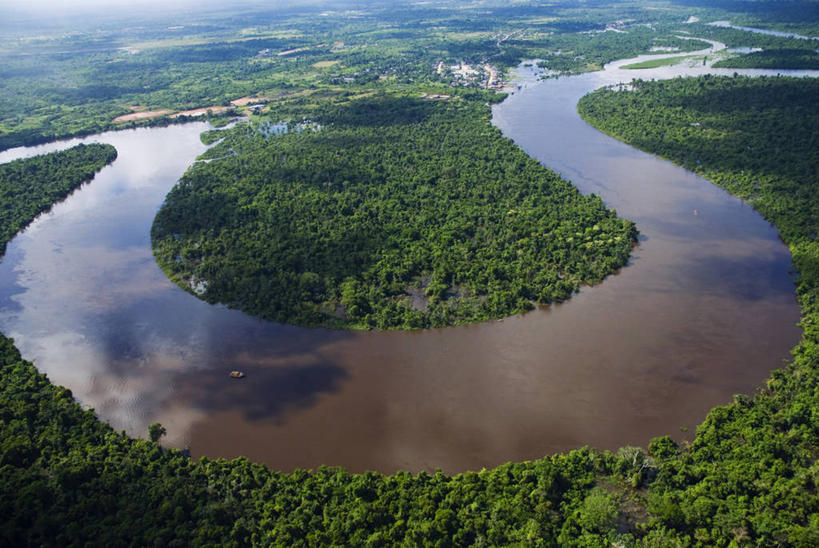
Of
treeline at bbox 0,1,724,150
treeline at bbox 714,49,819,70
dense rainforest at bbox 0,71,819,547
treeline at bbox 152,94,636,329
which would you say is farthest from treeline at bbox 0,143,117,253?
treeline at bbox 714,49,819,70

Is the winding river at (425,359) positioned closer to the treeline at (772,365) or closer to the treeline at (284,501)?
the treeline at (772,365)

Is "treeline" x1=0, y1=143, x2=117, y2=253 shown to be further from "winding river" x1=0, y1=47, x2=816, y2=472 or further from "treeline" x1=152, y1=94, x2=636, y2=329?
"treeline" x1=152, y1=94, x2=636, y2=329

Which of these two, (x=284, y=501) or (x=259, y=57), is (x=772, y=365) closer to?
(x=284, y=501)

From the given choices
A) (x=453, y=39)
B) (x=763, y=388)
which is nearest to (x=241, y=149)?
(x=763, y=388)

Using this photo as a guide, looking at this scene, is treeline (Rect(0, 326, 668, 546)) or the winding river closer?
treeline (Rect(0, 326, 668, 546))

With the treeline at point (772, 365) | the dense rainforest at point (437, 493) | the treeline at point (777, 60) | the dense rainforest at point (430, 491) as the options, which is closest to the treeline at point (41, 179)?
the dense rainforest at point (430, 491)

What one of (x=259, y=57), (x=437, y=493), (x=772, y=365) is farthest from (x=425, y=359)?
(x=259, y=57)

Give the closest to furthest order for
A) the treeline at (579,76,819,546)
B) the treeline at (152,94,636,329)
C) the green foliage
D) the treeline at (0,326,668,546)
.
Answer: the treeline at (579,76,819,546) < the treeline at (0,326,668,546) < the green foliage < the treeline at (152,94,636,329)
